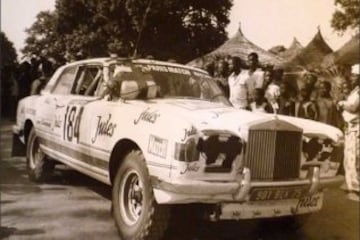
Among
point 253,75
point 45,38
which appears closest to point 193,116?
point 253,75

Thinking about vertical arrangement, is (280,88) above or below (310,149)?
above

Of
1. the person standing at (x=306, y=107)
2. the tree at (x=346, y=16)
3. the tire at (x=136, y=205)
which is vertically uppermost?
the tree at (x=346, y=16)

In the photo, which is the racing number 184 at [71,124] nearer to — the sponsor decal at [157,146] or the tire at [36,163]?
the tire at [36,163]


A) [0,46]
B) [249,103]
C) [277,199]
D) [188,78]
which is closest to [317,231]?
[277,199]

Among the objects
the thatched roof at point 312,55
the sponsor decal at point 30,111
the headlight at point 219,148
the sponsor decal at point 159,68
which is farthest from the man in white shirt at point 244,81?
the sponsor decal at point 30,111

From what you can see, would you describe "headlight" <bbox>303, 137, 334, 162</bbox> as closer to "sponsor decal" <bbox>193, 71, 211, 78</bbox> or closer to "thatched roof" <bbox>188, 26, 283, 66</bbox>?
"thatched roof" <bbox>188, 26, 283, 66</bbox>

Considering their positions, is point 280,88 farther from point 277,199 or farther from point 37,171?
point 37,171
